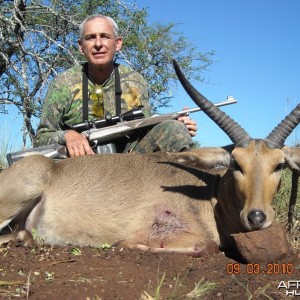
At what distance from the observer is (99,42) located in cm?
743

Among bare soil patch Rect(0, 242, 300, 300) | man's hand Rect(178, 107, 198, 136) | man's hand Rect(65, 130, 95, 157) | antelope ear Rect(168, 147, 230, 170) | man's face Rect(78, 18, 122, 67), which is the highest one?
man's face Rect(78, 18, 122, 67)

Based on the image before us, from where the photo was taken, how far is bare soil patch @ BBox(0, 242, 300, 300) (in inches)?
138

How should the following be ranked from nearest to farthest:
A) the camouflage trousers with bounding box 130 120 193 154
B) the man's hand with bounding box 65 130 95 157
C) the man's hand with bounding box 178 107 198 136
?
the man's hand with bounding box 65 130 95 157, the camouflage trousers with bounding box 130 120 193 154, the man's hand with bounding box 178 107 198 136

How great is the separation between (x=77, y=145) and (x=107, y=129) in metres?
0.60

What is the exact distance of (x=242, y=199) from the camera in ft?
15.7

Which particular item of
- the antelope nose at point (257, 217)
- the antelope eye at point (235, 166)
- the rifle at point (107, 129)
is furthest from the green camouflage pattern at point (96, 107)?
the antelope nose at point (257, 217)

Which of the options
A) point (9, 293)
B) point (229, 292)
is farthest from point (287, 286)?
point (9, 293)

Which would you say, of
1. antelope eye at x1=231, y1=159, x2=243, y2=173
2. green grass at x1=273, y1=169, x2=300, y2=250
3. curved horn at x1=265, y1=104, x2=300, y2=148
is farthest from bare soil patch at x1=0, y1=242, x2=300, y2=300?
curved horn at x1=265, y1=104, x2=300, y2=148

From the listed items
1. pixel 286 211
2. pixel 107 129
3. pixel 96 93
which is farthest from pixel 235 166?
Answer: pixel 96 93

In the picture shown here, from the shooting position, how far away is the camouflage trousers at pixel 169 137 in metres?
6.65

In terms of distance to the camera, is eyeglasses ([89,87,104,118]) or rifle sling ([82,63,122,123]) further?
eyeglasses ([89,87,104,118])

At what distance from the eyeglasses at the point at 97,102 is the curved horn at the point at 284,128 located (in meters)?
3.12

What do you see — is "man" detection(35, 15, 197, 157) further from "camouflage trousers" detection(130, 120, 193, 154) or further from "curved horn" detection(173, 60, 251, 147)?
"curved horn" detection(173, 60, 251, 147)

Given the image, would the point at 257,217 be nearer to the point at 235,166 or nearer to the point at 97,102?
the point at 235,166
